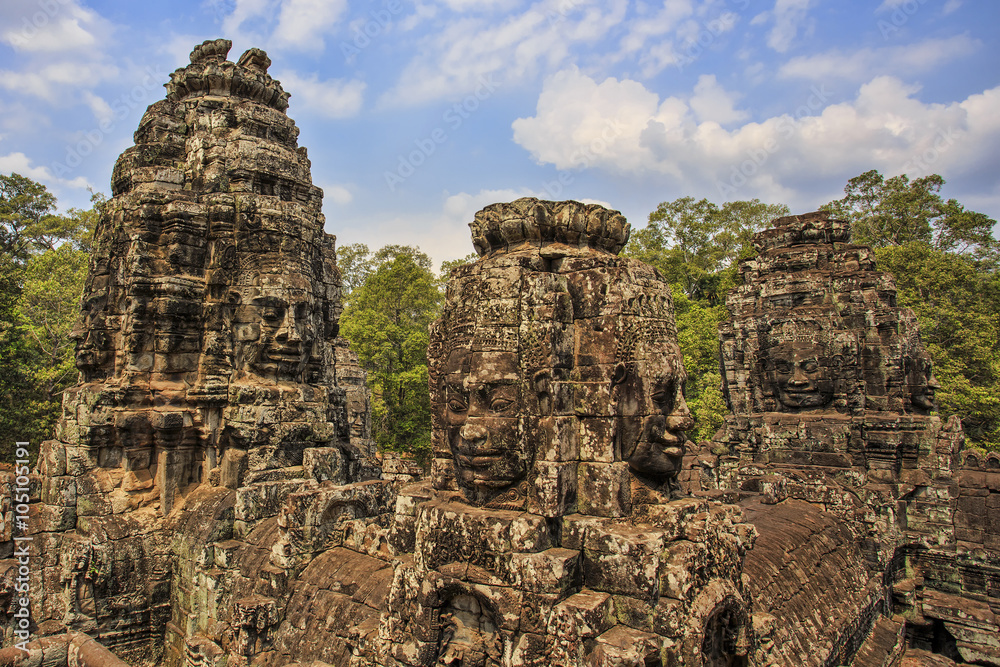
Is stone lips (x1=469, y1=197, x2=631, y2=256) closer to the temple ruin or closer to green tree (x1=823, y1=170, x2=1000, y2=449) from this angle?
the temple ruin

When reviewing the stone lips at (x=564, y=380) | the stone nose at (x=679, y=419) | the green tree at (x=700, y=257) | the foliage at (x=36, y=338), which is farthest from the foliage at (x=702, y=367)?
the foliage at (x=36, y=338)

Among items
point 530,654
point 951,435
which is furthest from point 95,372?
point 951,435

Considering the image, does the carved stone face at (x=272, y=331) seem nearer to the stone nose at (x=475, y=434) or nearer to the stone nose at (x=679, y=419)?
the stone nose at (x=475, y=434)

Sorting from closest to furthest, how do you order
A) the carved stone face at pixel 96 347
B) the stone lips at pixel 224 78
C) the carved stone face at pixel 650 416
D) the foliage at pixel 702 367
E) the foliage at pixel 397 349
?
the carved stone face at pixel 650 416, the carved stone face at pixel 96 347, the stone lips at pixel 224 78, the foliage at pixel 702 367, the foliage at pixel 397 349

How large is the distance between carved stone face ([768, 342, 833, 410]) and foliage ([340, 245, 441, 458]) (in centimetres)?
1534

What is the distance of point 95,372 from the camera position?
8.88 metres

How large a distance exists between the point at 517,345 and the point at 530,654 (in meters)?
1.92

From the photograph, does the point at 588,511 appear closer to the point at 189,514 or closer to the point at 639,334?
the point at 639,334

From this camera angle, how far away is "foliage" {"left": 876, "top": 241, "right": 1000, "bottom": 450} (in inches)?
762

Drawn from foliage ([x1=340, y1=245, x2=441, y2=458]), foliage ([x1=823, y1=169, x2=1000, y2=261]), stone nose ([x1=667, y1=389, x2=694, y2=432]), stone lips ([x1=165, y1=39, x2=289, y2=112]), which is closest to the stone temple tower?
stone lips ([x1=165, y1=39, x2=289, y2=112])

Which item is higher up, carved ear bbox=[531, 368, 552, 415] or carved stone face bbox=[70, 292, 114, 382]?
carved stone face bbox=[70, 292, 114, 382]

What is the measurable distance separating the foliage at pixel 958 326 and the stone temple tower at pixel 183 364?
728 inches

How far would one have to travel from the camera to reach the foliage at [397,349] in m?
23.6

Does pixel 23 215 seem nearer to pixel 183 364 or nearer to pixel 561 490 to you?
pixel 183 364
